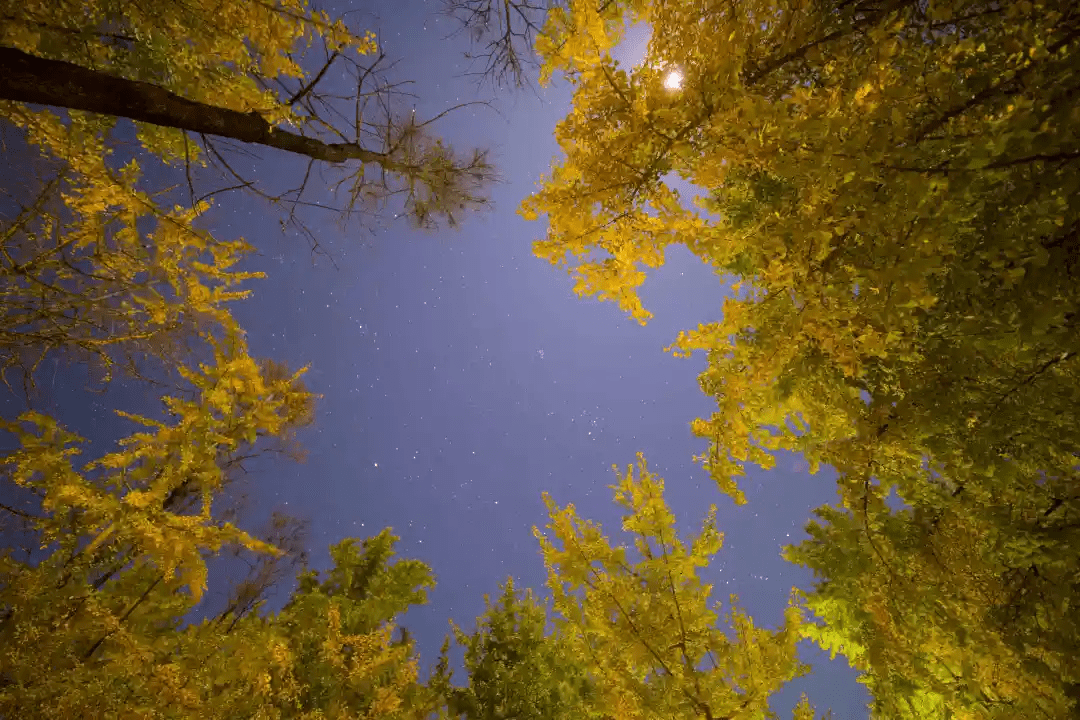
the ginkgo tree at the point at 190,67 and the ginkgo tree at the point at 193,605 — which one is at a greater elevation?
the ginkgo tree at the point at 190,67

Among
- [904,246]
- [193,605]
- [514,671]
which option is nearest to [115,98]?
[904,246]

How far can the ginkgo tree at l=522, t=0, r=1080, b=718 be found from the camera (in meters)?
2.09

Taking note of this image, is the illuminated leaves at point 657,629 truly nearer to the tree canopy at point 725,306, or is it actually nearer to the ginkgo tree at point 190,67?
the tree canopy at point 725,306

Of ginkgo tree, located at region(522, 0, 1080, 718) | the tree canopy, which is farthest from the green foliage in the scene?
ginkgo tree, located at region(522, 0, 1080, 718)

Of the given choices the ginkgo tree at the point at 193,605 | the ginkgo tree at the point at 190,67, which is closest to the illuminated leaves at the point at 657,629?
the ginkgo tree at the point at 193,605

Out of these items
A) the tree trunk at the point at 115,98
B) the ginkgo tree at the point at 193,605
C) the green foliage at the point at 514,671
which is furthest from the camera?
the green foliage at the point at 514,671

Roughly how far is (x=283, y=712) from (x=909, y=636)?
9181 mm

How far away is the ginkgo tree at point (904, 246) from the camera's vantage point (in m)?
2.09

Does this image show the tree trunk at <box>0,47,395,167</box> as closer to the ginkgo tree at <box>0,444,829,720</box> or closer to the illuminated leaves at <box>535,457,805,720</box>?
the ginkgo tree at <box>0,444,829,720</box>

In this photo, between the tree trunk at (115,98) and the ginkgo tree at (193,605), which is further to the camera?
the ginkgo tree at (193,605)

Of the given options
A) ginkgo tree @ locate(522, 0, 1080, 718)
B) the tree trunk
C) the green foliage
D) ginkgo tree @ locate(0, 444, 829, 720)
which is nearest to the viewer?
ginkgo tree @ locate(522, 0, 1080, 718)

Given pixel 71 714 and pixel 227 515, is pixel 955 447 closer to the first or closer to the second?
pixel 71 714

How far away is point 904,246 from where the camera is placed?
225 cm

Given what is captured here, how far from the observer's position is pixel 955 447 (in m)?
3.05
